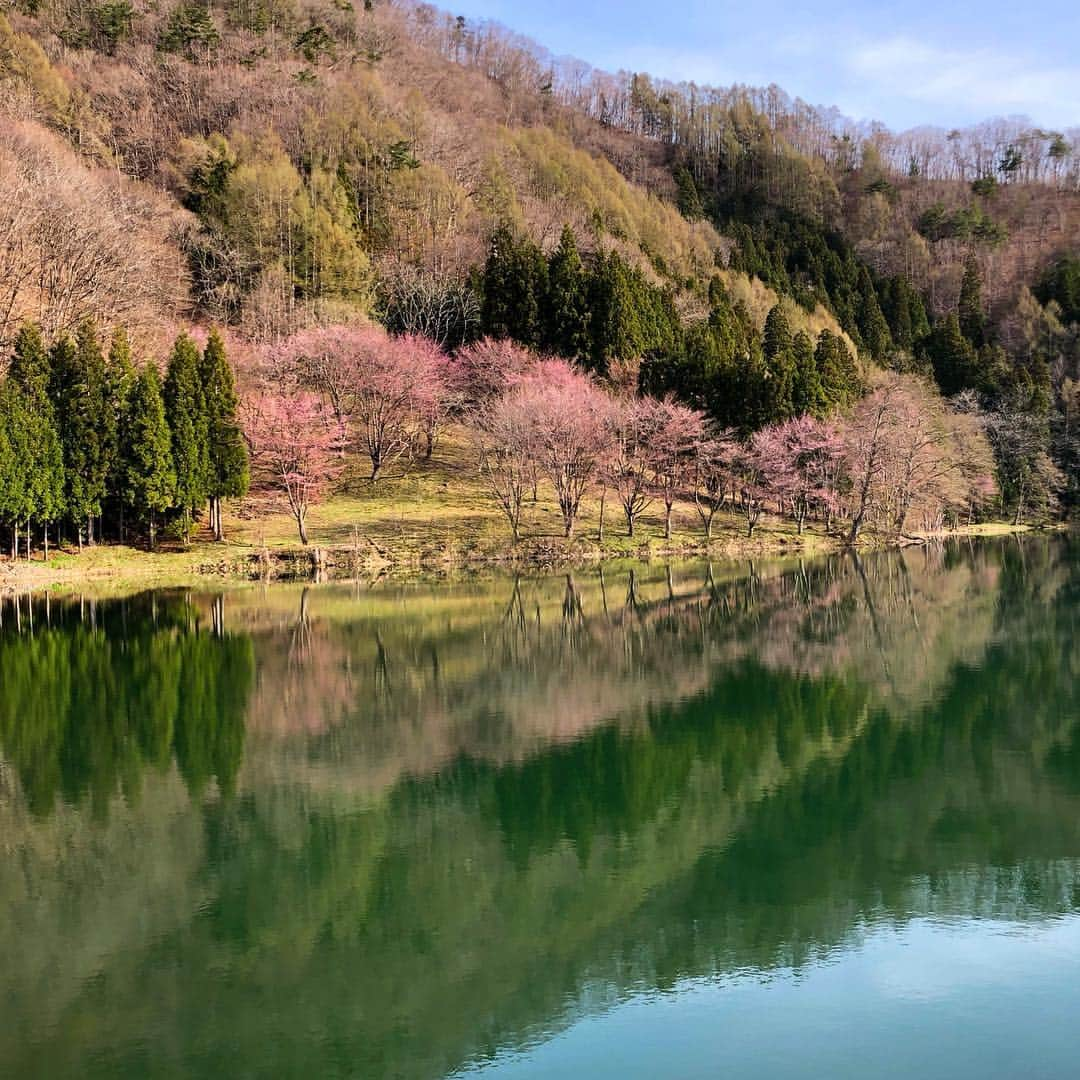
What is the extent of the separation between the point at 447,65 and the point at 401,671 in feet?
326

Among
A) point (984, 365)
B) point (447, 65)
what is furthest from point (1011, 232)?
point (447, 65)

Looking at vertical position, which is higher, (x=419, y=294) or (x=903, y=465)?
(x=419, y=294)

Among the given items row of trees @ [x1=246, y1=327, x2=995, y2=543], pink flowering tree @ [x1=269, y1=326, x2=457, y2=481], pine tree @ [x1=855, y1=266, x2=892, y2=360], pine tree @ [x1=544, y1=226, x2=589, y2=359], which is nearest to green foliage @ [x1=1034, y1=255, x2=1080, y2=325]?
pine tree @ [x1=855, y1=266, x2=892, y2=360]

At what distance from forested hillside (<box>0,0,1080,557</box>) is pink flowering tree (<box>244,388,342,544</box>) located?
18.4 feet

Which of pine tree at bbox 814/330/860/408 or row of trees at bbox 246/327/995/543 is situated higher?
pine tree at bbox 814/330/860/408

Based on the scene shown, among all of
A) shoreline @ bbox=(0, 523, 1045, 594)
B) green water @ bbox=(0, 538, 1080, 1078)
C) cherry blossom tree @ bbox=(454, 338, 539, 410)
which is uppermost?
cherry blossom tree @ bbox=(454, 338, 539, 410)

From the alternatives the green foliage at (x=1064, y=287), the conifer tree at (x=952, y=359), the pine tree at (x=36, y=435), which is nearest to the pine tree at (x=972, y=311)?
the green foliage at (x=1064, y=287)

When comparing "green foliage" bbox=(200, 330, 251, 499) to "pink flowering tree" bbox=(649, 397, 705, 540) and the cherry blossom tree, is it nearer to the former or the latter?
the cherry blossom tree

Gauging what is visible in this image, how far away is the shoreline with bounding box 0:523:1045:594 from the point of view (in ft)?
113

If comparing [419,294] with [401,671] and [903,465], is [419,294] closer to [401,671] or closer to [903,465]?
[903,465]

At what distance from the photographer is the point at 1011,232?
11269 centimetres

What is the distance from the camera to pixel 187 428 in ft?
127

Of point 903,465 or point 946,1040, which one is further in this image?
point 903,465

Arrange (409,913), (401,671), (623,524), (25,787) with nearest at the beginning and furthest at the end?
(409,913) < (25,787) < (401,671) < (623,524)
